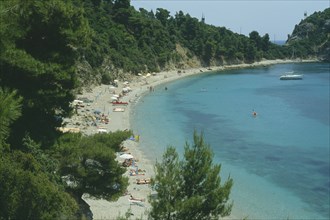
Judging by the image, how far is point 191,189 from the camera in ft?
40.7

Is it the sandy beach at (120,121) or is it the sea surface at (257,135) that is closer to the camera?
the sandy beach at (120,121)

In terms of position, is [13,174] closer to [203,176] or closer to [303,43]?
[203,176]

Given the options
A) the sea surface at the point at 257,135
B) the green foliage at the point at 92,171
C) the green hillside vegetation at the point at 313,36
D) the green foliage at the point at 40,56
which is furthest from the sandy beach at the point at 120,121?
the green hillside vegetation at the point at 313,36

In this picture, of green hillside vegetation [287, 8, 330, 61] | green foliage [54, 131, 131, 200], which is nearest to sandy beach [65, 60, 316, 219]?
green foliage [54, 131, 131, 200]

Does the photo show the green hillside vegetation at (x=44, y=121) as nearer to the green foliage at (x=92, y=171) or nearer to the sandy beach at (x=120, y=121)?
the green foliage at (x=92, y=171)

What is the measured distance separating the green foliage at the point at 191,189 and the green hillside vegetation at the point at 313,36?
6221 inches

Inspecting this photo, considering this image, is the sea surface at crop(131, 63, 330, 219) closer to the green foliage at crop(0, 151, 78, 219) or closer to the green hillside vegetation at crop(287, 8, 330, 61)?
the green foliage at crop(0, 151, 78, 219)

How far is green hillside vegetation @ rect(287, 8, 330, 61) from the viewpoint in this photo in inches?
6417

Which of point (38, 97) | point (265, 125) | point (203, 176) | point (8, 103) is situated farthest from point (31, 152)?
point (265, 125)

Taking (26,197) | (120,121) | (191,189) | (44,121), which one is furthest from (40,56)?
(120,121)

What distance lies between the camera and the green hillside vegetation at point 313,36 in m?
163

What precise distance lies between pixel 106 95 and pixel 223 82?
38113 mm

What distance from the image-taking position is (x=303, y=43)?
16825 cm

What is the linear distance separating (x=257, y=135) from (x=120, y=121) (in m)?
14.7
